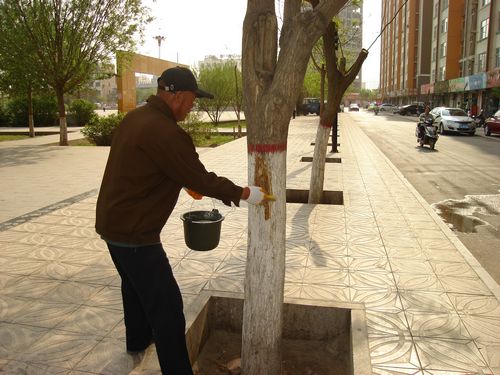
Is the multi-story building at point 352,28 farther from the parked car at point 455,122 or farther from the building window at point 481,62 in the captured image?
the building window at point 481,62

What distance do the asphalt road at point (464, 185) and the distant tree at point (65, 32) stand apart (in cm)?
1073

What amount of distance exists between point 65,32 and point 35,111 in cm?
1579

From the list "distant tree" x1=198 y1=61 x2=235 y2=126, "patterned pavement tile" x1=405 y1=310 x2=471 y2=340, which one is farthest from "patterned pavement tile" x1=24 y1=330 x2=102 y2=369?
"distant tree" x1=198 y1=61 x2=235 y2=126

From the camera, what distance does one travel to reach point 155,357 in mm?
2992

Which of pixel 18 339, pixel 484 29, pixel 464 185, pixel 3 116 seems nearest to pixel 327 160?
pixel 464 185

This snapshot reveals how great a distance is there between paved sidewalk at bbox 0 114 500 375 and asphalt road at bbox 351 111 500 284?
51cm

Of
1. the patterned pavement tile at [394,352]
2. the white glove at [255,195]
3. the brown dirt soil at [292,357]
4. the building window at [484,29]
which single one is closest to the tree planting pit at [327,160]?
the brown dirt soil at [292,357]

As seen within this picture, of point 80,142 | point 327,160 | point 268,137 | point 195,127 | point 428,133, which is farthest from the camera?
point 80,142

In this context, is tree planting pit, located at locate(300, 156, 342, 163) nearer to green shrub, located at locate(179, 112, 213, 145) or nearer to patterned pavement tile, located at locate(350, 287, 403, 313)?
green shrub, located at locate(179, 112, 213, 145)

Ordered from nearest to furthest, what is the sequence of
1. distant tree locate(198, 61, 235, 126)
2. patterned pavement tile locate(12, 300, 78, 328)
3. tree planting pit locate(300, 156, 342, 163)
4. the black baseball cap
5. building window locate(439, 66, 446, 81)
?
1. the black baseball cap
2. patterned pavement tile locate(12, 300, 78, 328)
3. tree planting pit locate(300, 156, 342, 163)
4. distant tree locate(198, 61, 235, 126)
5. building window locate(439, 66, 446, 81)

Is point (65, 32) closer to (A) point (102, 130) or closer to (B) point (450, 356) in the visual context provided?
(A) point (102, 130)

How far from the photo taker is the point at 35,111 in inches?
1208

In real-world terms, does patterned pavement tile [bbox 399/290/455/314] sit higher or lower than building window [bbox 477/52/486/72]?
lower

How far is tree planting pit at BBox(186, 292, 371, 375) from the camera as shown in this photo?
3.24 metres
